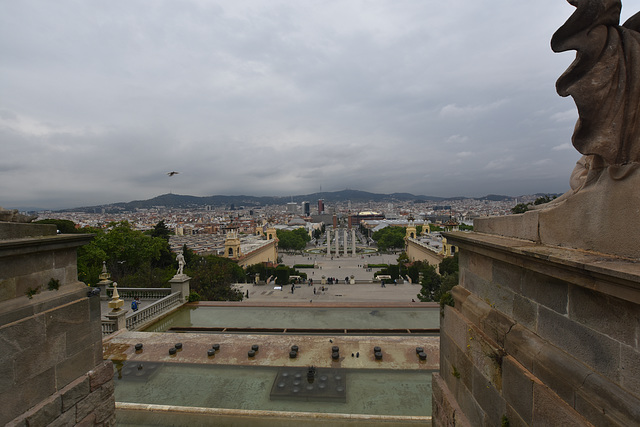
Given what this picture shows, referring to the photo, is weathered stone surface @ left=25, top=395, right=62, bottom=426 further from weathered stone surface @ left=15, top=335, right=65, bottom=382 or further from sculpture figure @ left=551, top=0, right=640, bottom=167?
sculpture figure @ left=551, top=0, right=640, bottom=167

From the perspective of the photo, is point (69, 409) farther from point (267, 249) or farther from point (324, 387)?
point (267, 249)

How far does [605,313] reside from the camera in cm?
214

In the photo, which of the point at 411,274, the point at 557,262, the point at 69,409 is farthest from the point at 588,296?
the point at 411,274

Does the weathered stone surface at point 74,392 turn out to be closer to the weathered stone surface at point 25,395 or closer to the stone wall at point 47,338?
the stone wall at point 47,338

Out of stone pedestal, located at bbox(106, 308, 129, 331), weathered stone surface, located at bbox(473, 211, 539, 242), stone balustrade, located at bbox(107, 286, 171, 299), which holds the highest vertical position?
weathered stone surface, located at bbox(473, 211, 539, 242)

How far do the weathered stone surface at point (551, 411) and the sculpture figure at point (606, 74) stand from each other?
6.22 feet

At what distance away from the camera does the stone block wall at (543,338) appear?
1.99m

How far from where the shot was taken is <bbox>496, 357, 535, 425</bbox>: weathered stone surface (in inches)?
108

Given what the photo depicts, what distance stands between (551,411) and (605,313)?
99cm

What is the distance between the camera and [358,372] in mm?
7539

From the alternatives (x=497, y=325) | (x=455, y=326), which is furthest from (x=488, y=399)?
(x=455, y=326)

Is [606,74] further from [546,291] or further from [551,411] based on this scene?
[551,411]

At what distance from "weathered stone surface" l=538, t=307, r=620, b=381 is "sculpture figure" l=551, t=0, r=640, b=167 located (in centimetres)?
129

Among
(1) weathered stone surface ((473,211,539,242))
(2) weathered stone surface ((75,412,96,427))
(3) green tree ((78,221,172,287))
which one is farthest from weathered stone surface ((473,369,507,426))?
(3) green tree ((78,221,172,287))
